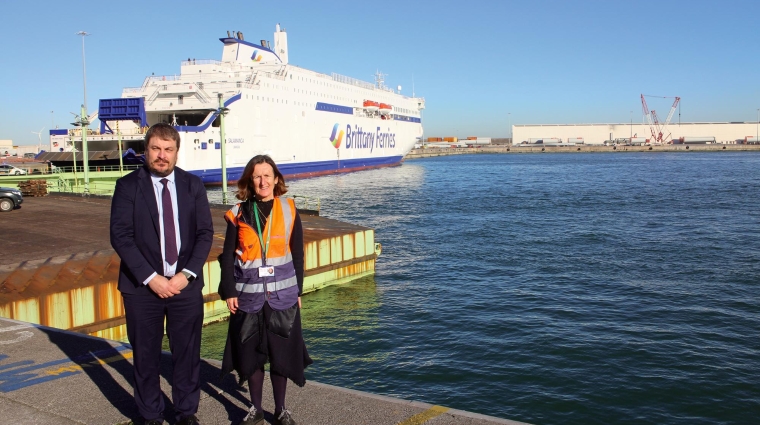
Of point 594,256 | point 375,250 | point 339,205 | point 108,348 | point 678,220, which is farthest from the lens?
point 339,205

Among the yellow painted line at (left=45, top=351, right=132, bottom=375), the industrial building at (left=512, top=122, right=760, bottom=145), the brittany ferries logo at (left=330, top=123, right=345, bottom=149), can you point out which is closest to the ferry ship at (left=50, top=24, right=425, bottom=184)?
the brittany ferries logo at (left=330, top=123, right=345, bottom=149)

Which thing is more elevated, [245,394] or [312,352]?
[245,394]

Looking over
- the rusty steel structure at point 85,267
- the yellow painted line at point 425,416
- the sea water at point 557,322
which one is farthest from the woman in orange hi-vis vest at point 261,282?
the rusty steel structure at point 85,267

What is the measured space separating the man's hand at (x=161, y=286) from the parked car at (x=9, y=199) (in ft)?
54.0

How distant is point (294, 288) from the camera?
13.5ft

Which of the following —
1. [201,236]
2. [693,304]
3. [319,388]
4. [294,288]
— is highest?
[201,236]

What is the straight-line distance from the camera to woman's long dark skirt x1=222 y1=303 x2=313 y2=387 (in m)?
4.02

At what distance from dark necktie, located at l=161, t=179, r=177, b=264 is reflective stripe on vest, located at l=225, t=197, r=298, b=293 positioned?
352 millimetres

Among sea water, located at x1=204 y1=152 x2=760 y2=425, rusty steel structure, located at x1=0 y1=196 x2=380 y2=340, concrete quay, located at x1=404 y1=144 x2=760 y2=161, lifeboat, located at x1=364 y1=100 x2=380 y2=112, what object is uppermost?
lifeboat, located at x1=364 y1=100 x2=380 y2=112

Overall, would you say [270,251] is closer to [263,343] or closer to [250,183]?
[250,183]

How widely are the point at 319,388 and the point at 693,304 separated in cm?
1067

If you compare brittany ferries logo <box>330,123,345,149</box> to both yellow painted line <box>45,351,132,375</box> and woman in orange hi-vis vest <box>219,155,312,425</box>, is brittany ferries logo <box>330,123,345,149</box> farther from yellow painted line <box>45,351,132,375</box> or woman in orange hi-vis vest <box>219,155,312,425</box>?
woman in orange hi-vis vest <box>219,155,312,425</box>

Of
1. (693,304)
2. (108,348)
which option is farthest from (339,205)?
(108,348)

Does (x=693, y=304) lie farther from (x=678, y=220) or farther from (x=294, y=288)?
(x=678, y=220)
